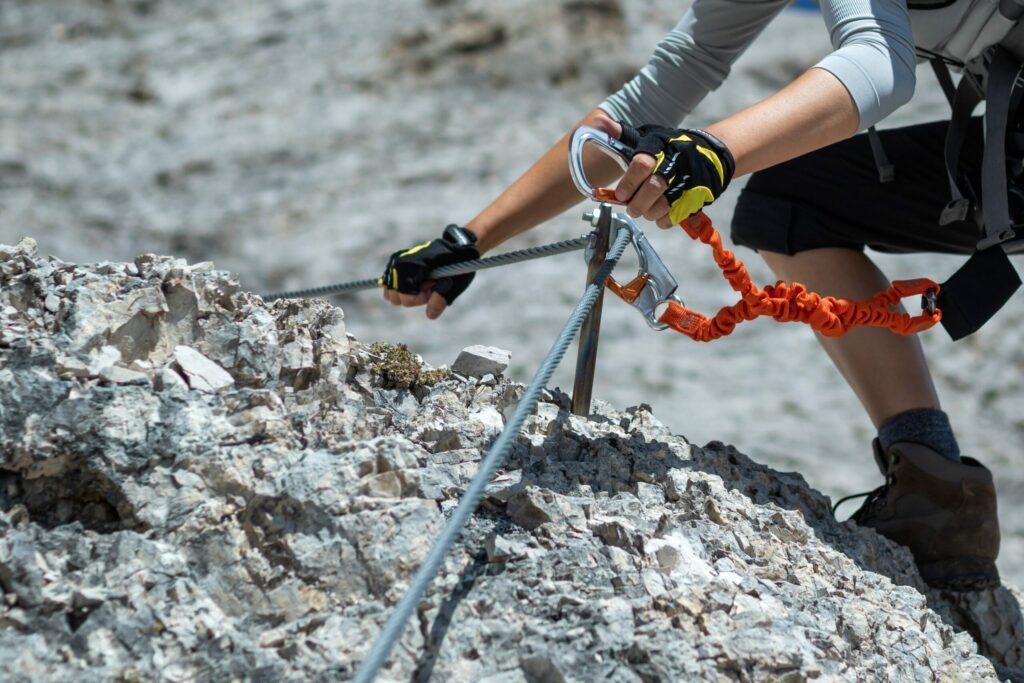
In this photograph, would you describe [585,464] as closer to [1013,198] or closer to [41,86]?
[1013,198]

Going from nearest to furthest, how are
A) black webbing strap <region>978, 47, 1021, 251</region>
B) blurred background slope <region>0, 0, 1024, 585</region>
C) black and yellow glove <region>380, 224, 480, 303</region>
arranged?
1. black webbing strap <region>978, 47, 1021, 251</region>
2. black and yellow glove <region>380, 224, 480, 303</region>
3. blurred background slope <region>0, 0, 1024, 585</region>

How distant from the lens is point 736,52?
9.30ft

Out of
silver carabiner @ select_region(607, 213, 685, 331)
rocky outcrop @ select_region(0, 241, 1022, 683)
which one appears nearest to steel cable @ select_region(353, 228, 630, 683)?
silver carabiner @ select_region(607, 213, 685, 331)

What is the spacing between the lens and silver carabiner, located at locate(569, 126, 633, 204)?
2252 mm

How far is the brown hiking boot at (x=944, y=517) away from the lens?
2.71m

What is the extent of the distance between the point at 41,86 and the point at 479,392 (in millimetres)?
8271

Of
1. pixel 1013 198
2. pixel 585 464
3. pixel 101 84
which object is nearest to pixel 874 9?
pixel 1013 198

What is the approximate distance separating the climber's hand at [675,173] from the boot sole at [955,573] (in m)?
1.29

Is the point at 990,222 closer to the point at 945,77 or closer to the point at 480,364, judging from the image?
the point at 945,77

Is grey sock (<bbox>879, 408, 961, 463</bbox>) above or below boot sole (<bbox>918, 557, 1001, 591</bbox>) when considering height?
above

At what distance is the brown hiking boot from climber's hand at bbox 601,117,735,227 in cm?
108

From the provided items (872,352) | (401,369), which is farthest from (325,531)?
(872,352)

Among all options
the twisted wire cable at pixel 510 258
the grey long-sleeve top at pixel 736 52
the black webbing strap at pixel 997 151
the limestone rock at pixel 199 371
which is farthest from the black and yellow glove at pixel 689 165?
the limestone rock at pixel 199 371

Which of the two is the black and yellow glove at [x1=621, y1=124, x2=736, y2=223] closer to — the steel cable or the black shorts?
the steel cable
